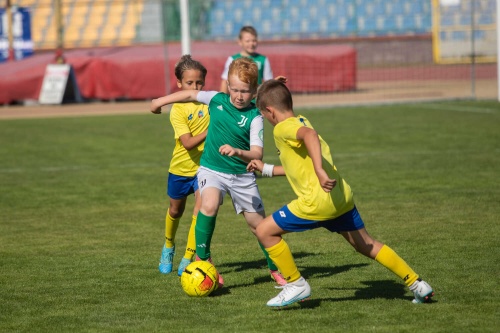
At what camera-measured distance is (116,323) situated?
5.79m

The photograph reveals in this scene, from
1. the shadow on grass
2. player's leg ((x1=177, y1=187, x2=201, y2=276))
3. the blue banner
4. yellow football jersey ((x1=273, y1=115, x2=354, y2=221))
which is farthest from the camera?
the blue banner

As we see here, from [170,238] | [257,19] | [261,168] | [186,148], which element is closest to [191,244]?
[170,238]

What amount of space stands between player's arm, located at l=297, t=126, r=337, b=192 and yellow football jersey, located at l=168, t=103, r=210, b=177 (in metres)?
1.77

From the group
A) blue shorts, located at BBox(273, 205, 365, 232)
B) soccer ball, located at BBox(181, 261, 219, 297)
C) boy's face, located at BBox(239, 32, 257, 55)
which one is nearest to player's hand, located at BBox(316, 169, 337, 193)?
blue shorts, located at BBox(273, 205, 365, 232)

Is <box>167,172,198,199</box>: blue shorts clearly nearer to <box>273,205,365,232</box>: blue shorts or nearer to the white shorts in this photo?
the white shorts

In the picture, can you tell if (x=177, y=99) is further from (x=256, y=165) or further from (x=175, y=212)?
(x=175, y=212)

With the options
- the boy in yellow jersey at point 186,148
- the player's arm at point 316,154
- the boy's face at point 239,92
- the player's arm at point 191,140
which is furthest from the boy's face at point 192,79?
the player's arm at point 316,154

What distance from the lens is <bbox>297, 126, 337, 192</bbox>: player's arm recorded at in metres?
5.50

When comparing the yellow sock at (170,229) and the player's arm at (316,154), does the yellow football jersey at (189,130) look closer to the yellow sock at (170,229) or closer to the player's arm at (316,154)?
Answer: the yellow sock at (170,229)

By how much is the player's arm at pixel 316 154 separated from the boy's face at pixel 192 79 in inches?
65.0

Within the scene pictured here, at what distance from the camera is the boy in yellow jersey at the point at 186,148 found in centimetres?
710

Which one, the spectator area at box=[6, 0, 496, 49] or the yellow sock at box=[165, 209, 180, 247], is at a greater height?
the spectator area at box=[6, 0, 496, 49]

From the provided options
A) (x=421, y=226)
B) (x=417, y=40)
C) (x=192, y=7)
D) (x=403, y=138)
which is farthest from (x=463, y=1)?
(x=421, y=226)

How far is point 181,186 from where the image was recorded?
741 centimetres
